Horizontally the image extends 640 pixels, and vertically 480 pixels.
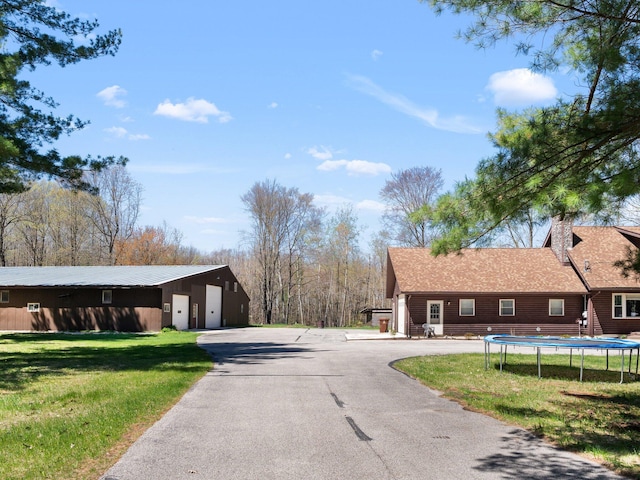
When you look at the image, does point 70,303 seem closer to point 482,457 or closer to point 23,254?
point 23,254

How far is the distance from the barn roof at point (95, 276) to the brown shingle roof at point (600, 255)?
2344 centimetres

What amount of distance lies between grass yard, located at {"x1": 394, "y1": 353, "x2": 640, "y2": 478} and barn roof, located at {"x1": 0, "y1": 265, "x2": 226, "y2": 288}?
22.4m

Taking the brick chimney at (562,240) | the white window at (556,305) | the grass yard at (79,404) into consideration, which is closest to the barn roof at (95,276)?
the grass yard at (79,404)

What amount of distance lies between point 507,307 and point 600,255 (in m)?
6.52

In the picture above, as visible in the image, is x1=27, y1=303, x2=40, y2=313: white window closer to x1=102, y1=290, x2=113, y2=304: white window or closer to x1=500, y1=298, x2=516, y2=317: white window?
x1=102, y1=290, x2=113, y2=304: white window

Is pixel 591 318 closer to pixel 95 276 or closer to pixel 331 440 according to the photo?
pixel 331 440

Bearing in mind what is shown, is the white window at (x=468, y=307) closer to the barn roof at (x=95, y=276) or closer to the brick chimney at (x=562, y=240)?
the brick chimney at (x=562, y=240)

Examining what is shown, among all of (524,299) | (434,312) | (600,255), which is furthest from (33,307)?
(600,255)

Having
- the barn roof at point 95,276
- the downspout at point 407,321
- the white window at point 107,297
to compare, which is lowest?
the downspout at point 407,321

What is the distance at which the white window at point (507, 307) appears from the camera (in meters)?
32.7

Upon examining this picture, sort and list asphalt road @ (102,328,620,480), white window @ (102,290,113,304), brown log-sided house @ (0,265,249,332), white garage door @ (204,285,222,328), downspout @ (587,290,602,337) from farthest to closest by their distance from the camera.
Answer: white garage door @ (204,285,222,328) < white window @ (102,290,113,304) < brown log-sided house @ (0,265,249,332) < downspout @ (587,290,602,337) < asphalt road @ (102,328,620,480)

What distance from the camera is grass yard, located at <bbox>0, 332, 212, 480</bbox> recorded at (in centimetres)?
618

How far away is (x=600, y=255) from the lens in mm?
34031

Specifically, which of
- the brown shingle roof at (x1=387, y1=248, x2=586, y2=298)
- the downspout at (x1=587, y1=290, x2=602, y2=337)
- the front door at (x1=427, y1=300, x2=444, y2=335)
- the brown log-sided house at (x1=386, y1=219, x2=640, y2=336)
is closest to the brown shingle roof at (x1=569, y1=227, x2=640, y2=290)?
the brown log-sided house at (x1=386, y1=219, x2=640, y2=336)
